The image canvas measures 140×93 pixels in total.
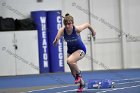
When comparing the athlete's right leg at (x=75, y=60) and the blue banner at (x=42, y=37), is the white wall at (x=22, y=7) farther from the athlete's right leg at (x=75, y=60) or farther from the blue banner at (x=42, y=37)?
the athlete's right leg at (x=75, y=60)

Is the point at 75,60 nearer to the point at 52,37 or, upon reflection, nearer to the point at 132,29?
the point at 52,37

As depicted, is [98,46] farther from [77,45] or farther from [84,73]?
[77,45]

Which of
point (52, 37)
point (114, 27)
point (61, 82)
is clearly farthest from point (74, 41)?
point (114, 27)

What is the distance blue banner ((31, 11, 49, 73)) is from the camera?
41.2ft

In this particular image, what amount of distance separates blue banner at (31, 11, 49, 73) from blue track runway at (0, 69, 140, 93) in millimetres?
412

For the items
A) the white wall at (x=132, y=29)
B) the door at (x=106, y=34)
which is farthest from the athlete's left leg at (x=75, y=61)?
the white wall at (x=132, y=29)

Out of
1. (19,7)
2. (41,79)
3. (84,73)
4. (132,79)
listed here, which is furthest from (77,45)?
(19,7)

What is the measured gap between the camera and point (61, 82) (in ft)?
34.3

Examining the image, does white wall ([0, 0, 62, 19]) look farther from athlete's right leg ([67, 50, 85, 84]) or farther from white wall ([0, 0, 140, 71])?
athlete's right leg ([67, 50, 85, 84])

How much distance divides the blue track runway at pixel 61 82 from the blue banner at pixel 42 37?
41 cm

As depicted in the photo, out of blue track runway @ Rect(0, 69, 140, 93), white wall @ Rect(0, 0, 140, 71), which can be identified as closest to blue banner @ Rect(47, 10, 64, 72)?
blue track runway @ Rect(0, 69, 140, 93)

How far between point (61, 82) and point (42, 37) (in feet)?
8.87

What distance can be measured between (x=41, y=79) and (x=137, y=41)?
4207mm

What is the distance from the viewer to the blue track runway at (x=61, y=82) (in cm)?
859
